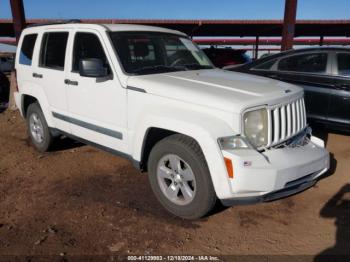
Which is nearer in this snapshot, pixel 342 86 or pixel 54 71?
pixel 54 71

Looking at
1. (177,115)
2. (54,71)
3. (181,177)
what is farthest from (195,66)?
(54,71)

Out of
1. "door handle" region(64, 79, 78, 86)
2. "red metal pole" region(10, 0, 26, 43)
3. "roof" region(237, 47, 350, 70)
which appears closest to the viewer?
"door handle" region(64, 79, 78, 86)

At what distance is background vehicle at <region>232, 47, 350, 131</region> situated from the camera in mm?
5906

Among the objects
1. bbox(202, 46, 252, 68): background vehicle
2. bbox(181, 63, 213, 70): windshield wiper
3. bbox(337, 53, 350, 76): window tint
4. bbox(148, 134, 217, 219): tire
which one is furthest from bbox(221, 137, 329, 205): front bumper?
bbox(202, 46, 252, 68): background vehicle

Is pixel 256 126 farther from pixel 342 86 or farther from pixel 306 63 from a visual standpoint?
pixel 306 63

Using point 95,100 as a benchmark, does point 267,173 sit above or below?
below

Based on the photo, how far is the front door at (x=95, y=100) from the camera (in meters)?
4.27

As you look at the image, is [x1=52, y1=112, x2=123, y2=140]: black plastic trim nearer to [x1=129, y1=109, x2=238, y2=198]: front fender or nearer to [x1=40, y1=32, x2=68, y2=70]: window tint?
[x1=40, y1=32, x2=68, y2=70]: window tint

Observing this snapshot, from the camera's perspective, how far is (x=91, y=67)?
163 inches

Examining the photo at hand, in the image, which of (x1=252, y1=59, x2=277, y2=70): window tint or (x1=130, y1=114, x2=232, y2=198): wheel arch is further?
(x1=252, y1=59, x2=277, y2=70): window tint

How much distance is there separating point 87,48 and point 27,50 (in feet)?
5.72

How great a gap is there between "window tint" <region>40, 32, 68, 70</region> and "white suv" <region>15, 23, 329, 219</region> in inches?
0.6

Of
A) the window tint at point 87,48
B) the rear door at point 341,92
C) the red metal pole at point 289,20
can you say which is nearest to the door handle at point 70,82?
the window tint at point 87,48

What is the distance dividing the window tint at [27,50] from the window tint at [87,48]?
51.2 inches
